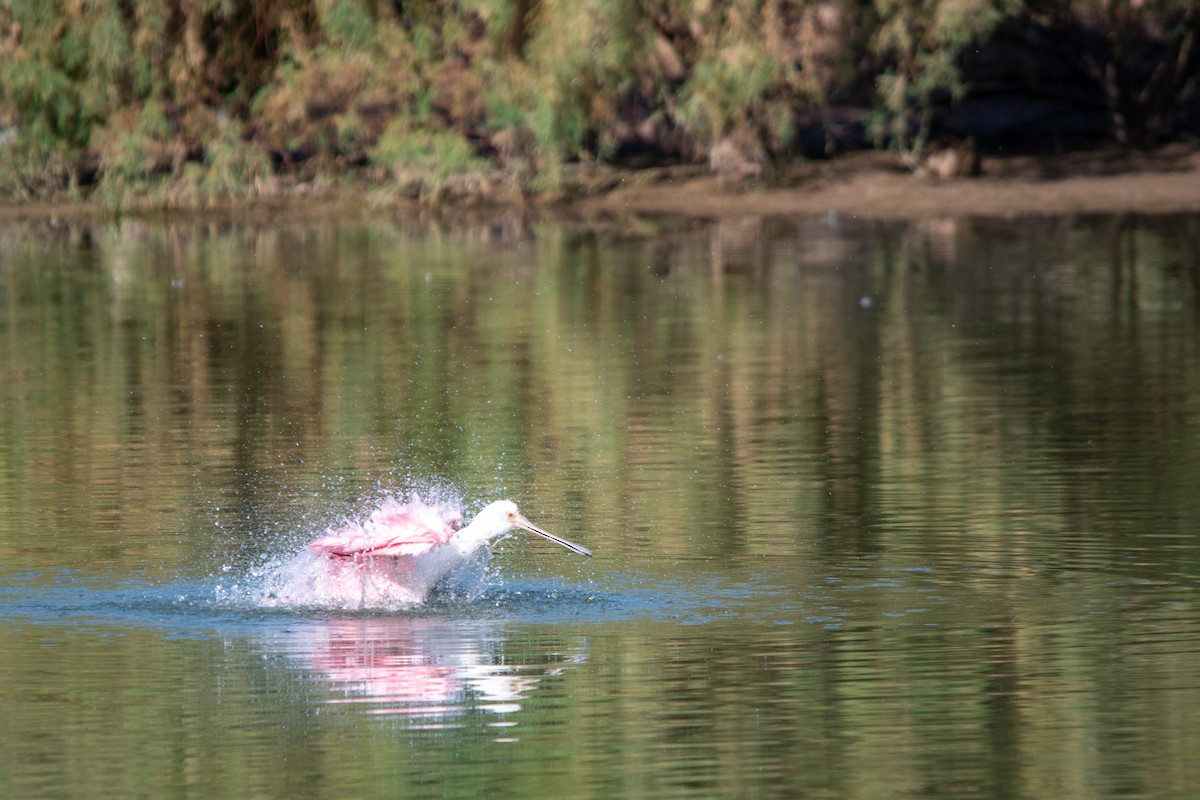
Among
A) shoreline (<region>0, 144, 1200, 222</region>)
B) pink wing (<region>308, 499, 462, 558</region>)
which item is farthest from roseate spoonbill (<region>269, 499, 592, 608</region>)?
shoreline (<region>0, 144, 1200, 222</region>)

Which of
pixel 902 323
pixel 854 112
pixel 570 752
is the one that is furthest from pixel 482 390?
pixel 854 112

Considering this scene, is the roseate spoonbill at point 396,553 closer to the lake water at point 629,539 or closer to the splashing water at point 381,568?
the splashing water at point 381,568

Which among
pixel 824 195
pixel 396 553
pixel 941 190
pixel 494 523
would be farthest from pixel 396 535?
pixel 941 190

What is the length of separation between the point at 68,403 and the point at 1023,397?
22.3 ft

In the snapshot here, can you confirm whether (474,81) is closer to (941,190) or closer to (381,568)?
(941,190)

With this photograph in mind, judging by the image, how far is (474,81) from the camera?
38250 mm

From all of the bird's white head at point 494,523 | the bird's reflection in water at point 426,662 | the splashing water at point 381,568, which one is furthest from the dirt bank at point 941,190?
the bird's reflection in water at point 426,662

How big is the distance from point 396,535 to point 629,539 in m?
1.92

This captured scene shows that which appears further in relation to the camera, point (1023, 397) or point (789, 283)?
point (789, 283)

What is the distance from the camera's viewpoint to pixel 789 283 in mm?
28016

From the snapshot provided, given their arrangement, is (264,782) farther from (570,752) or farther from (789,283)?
(789,283)

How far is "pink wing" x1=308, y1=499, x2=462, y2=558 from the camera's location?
11352mm

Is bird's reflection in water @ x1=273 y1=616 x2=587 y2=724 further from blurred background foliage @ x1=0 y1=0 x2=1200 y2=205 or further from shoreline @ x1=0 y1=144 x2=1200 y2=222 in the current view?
shoreline @ x1=0 y1=144 x2=1200 y2=222

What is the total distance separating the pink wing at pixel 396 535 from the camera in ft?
37.2
